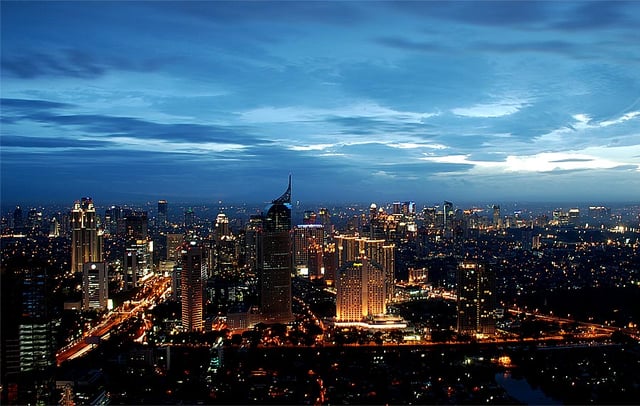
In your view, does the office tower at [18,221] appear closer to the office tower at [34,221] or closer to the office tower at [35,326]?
the office tower at [34,221]

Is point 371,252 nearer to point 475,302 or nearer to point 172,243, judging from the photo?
point 475,302

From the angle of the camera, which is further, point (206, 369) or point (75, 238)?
point (75, 238)

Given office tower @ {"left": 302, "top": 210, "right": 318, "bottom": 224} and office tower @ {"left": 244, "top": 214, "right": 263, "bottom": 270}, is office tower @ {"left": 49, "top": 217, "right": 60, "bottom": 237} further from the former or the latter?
office tower @ {"left": 302, "top": 210, "right": 318, "bottom": 224}

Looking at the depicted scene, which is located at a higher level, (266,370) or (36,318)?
(36,318)

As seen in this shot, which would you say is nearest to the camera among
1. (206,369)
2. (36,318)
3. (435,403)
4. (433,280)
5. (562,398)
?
(36,318)

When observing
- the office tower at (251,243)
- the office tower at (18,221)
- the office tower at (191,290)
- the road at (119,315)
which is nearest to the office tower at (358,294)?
the office tower at (191,290)

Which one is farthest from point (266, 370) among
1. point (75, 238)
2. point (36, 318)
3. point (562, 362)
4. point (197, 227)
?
point (197, 227)

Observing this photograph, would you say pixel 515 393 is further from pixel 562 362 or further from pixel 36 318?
pixel 36 318
